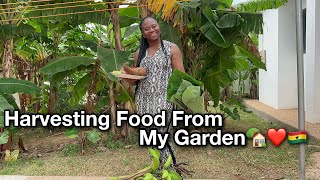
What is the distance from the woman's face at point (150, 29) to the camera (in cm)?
280

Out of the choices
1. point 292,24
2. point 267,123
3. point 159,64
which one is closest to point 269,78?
point 292,24

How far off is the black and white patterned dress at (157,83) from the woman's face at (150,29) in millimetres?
125

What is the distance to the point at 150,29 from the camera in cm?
281

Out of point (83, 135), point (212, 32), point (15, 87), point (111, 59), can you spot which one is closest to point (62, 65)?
point (15, 87)

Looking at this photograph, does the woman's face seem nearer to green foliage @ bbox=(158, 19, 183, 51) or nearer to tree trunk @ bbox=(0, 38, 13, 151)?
green foliage @ bbox=(158, 19, 183, 51)

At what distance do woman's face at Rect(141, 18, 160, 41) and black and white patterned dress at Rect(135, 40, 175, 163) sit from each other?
12cm

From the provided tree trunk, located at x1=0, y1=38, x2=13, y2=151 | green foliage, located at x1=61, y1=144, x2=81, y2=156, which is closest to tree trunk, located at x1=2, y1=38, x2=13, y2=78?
tree trunk, located at x1=0, y1=38, x2=13, y2=151

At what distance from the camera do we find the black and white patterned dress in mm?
2893

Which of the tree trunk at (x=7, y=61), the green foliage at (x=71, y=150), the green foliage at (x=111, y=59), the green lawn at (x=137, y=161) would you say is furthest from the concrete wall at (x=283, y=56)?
the tree trunk at (x=7, y=61)

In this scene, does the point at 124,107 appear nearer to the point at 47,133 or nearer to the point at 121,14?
the point at 121,14

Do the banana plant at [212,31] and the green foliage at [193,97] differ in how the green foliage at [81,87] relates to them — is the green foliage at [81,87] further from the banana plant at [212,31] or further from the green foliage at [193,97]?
the green foliage at [193,97]

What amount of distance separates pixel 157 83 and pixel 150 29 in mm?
418

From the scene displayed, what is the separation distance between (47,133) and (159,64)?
204 inches

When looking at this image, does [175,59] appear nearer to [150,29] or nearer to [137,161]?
[150,29]
